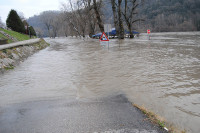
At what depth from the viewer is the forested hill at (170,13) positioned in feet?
331

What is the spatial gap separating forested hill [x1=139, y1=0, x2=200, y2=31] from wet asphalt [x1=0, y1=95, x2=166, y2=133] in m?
94.9

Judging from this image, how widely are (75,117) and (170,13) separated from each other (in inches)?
5415

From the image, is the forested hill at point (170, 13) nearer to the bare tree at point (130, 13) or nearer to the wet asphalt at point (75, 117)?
the bare tree at point (130, 13)

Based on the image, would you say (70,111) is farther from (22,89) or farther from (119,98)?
(22,89)

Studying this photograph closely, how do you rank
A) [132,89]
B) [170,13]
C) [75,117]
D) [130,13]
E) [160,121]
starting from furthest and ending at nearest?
[170,13] → [130,13] → [132,89] → [75,117] → [160,121]

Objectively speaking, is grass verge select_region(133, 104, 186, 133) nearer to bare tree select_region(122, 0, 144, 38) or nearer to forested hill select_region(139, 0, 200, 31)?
bare tree select_region(122, 0, 144, 38)

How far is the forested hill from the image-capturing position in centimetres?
10094

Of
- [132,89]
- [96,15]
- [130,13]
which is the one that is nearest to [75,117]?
[132,89]

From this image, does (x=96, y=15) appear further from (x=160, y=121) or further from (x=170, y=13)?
(x=170, y=13)

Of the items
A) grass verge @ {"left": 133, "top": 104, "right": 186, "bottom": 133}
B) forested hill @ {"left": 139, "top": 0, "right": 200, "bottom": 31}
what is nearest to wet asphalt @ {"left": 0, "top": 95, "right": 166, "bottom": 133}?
grass verge @ {"left": 133, "top": 104, "right": 186, "bottom": 133}

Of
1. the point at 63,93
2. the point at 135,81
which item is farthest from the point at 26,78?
the point at 135,81

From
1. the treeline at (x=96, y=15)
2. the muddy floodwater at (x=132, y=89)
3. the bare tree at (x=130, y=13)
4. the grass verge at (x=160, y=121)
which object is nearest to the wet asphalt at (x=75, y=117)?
the grass verge at (x=160, y=121)

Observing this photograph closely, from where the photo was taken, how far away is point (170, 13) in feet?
405

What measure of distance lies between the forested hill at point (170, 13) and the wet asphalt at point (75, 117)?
94.9m
